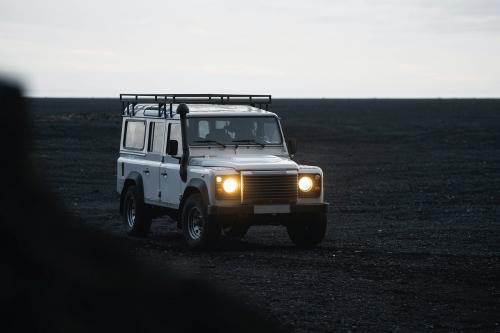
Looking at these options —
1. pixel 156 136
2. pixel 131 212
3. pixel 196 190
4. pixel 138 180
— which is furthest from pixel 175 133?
pixel 131 212

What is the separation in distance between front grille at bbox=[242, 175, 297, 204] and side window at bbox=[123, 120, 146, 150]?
10.3ft

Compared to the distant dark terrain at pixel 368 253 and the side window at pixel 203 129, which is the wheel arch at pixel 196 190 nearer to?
the distant dark terrain at pixel 368 253

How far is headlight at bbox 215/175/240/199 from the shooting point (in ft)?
45.5

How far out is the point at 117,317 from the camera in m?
1.46

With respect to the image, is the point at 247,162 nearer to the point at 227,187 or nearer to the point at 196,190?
the point at 227,187

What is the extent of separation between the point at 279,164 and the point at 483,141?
40.0 meters

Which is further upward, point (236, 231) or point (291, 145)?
point (291, 145)

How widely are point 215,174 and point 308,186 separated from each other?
4.87 ft

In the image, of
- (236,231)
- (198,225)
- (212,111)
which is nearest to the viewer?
(198,225)

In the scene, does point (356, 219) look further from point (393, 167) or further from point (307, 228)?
point (393, 167)

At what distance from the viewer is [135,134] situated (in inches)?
668

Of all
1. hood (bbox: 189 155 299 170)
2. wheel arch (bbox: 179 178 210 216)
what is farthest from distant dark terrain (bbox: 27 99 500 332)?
hood (bbox: 189 155 299 170)

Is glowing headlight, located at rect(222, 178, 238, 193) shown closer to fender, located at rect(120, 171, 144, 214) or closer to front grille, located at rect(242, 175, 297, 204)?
front grille, located at rect(242, 175, 297, 204)

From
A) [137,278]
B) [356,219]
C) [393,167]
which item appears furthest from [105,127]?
[137,278]
